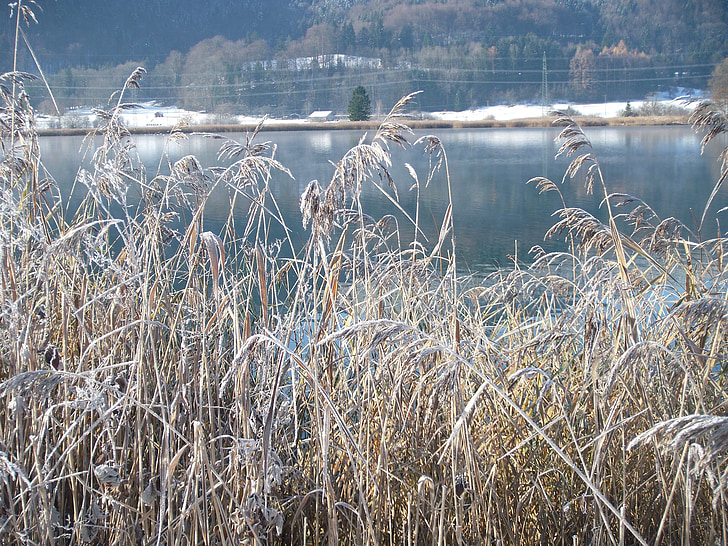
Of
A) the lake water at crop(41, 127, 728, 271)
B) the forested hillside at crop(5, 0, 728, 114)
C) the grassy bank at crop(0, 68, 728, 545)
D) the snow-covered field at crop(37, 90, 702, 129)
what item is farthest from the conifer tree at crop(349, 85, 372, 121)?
the grassy bank at crop(0, 68, 728, 545)

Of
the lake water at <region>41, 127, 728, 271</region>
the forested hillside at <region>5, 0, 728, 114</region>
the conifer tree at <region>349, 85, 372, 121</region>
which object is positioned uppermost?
the forested hillside at <region>5, 0, 728, 114</region>

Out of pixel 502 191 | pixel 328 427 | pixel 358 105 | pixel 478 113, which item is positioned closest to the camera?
pixel 328 427

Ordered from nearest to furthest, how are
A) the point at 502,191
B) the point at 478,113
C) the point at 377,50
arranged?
the point at 502,191 → the point at 478,113 → the point at 377,50

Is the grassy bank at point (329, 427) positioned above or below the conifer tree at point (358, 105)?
below

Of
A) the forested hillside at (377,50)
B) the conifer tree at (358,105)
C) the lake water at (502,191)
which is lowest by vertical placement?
the lake water at (502,191)

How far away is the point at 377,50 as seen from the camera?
8150 centimetres

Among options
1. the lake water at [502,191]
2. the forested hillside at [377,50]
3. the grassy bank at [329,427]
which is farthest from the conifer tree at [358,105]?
the grassy bank at [329,427]

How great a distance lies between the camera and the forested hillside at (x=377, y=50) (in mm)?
62844

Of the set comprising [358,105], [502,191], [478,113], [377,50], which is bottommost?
[502,191]

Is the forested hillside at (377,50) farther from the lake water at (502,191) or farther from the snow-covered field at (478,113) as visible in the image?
the lake water at (502,191)

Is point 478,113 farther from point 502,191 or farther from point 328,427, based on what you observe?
point 328,427

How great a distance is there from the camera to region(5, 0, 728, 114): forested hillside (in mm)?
62844

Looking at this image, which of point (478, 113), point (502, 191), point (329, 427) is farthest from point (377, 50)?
point (329, 427)

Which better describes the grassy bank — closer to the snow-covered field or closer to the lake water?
the lake water
